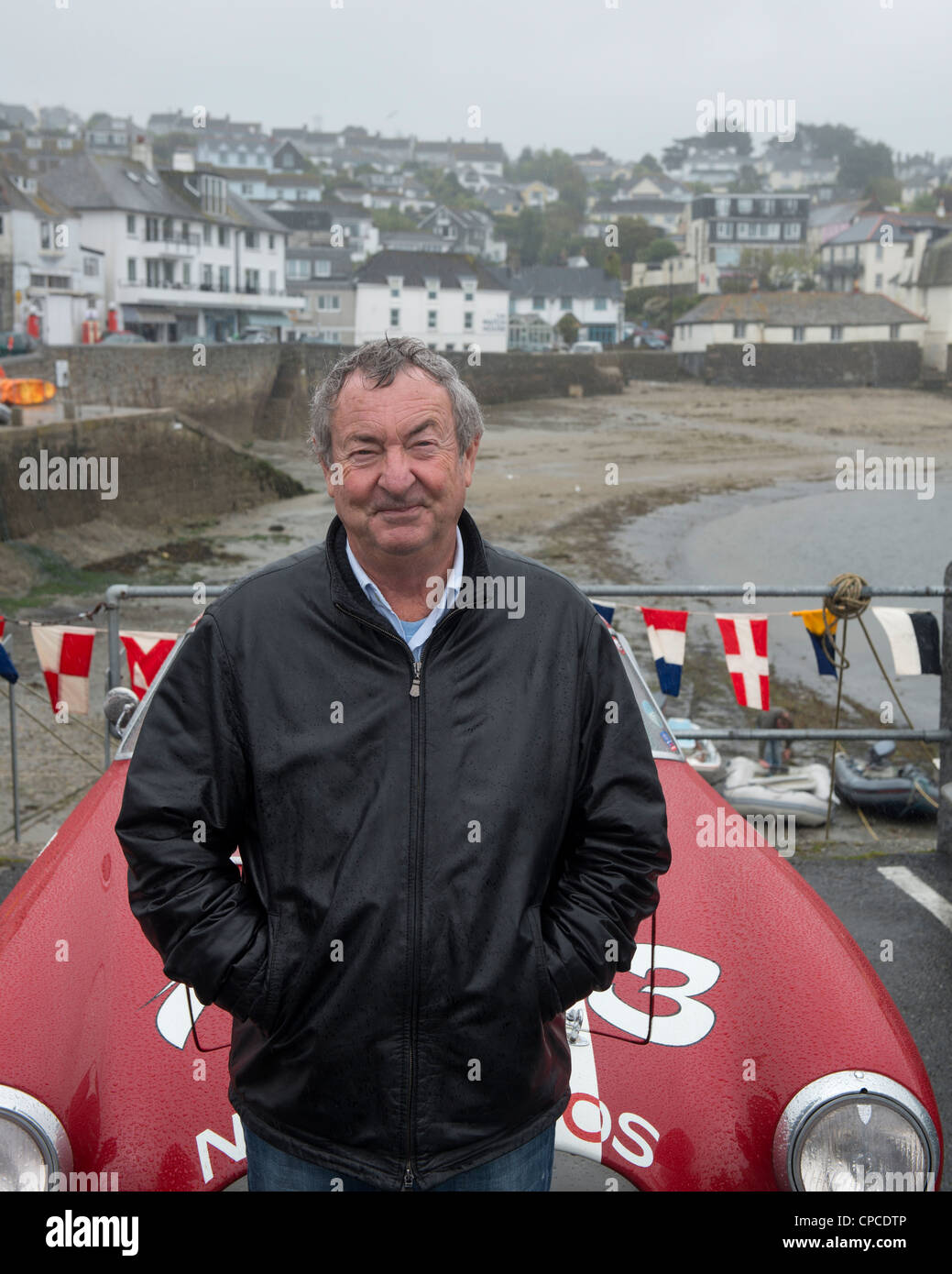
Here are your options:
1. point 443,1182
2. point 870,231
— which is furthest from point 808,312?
point 443,1182

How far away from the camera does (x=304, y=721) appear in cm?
245

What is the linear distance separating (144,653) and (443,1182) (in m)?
5.67

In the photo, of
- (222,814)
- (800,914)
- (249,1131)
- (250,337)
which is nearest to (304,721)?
(222,814)

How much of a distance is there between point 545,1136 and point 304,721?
96cm

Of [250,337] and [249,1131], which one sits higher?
[250,337]

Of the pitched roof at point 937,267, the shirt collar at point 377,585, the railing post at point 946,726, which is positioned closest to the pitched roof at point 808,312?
the pitched roof at point 937,267

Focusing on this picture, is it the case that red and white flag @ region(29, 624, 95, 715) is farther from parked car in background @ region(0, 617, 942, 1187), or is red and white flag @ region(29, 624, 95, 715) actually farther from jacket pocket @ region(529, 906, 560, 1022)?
jacket pocket @ region(529, 906, 560, 1022)

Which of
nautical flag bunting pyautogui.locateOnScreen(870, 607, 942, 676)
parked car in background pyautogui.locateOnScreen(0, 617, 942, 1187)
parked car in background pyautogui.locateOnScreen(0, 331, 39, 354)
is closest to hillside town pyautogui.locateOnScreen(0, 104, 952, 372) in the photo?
parked car in background pyautogui.locateOnScreen(0, 331, 39, 354)

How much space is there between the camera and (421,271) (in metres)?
80.8

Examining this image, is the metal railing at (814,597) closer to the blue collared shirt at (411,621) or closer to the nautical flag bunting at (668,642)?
the nautical flag bunting at (668,642)

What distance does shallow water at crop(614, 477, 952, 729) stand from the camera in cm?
1897

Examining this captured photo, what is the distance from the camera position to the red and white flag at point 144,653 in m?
7.53

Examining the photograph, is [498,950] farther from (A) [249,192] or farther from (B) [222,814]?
(A) [249,192]

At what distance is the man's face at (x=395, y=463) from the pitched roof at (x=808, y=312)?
3187 inches
